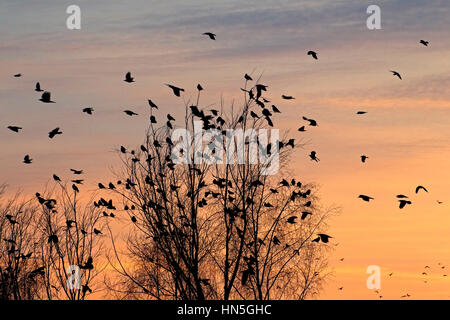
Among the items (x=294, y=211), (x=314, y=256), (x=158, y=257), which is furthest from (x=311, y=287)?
(x=158, y=257)

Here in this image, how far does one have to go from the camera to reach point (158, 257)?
39406 millimetres

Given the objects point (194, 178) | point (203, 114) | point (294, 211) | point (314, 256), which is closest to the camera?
point (203, 114)
